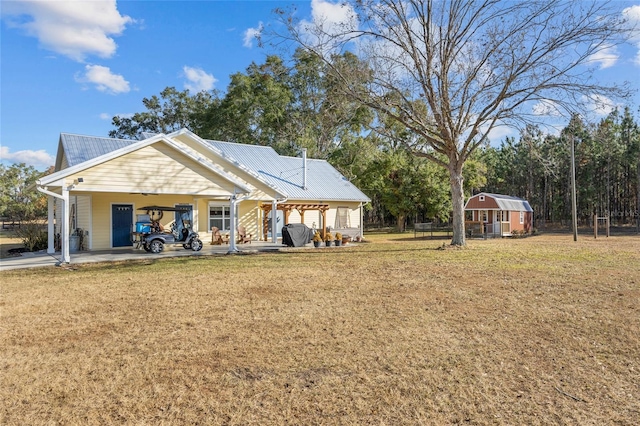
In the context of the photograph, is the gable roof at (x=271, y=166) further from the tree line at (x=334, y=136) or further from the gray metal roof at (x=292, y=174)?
the tree line at (x=334, y=136)

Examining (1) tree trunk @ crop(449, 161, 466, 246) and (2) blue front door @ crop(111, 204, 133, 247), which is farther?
(2) blue front door @ crop(111, 204, 133, 247)

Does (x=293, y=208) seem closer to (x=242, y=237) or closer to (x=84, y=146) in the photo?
(x=242, y=237)

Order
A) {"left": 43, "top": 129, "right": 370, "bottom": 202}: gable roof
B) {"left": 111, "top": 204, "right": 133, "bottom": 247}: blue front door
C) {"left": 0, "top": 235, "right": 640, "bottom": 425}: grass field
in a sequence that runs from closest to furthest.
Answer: {"left": 0, "top": 235, "right": 640, "bottom": 425}: grass field, {"left": 111, "top": 204, "right": 133, "bottom": 247}: blue front door, {"left": 43, "top": 129, "right": 370, "bottom": 202}: gable roof

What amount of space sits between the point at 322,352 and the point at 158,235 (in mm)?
12738

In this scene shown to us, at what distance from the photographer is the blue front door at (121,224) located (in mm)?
17500

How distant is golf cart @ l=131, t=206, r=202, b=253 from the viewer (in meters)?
15.7

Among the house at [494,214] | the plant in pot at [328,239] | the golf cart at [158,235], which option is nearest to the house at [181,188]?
the plant in pot at [328,239]

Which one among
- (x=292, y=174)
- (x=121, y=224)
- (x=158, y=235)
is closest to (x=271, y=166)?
(x=292, y=174)

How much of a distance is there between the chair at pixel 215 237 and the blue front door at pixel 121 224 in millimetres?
3735

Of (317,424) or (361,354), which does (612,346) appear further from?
(317,424)

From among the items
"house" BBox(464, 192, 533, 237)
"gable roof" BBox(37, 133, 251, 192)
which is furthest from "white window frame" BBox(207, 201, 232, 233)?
"house" BBox(464, 192, 533, 237)

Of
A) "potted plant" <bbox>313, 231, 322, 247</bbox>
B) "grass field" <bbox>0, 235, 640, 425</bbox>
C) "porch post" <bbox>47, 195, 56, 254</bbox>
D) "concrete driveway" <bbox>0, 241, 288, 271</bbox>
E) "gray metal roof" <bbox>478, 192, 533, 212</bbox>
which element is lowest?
"grass field" <bbox>0, 235, 640, 425</bbox>

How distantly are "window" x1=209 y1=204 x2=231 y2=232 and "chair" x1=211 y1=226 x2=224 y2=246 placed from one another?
77 cm

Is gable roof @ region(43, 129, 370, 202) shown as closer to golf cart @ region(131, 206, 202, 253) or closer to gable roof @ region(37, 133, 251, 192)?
gable roof @ region(37, 133, 251, 192)
